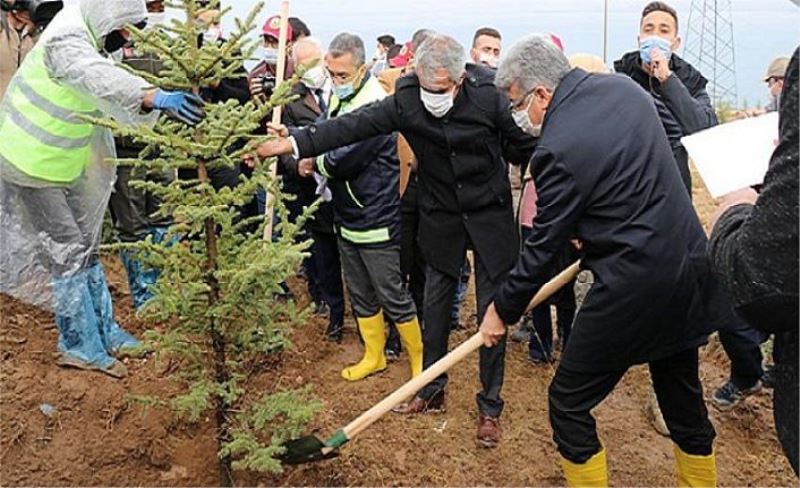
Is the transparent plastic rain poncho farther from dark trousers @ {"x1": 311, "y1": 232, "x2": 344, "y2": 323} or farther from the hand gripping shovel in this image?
the hand gripping shovel

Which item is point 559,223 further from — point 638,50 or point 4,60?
point 4,60

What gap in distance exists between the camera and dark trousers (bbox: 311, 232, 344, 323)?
5766 millimetres

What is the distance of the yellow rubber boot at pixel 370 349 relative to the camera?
17.3 feet

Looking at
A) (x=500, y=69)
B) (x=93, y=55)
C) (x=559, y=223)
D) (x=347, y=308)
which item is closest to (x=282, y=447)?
(x=559, y=223)

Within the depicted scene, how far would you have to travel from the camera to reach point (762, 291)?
206cm

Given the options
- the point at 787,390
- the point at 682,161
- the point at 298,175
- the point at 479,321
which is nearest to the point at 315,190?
the point at 298,175

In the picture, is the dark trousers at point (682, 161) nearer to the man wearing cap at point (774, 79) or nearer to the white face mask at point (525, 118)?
the man wearing cap at point (774, 79)

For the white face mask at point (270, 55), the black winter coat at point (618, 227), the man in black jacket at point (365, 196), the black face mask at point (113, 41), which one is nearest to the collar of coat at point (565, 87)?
the black winter coat at point (618, 227)

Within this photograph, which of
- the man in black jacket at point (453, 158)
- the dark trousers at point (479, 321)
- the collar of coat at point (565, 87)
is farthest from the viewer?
the dark trousers at point (479, 321)

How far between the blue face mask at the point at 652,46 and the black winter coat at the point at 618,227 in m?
1.45

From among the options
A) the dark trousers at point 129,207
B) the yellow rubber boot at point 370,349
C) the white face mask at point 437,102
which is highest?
the white face mask at point 437,102

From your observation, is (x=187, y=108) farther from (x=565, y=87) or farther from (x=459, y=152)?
(x=565, y=87)

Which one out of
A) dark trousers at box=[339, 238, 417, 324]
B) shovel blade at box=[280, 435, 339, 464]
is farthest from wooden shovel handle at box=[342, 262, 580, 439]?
dark trousers at box=[339, 238, 417, 324]

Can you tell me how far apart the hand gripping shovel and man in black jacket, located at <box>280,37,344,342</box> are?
6.78ft
